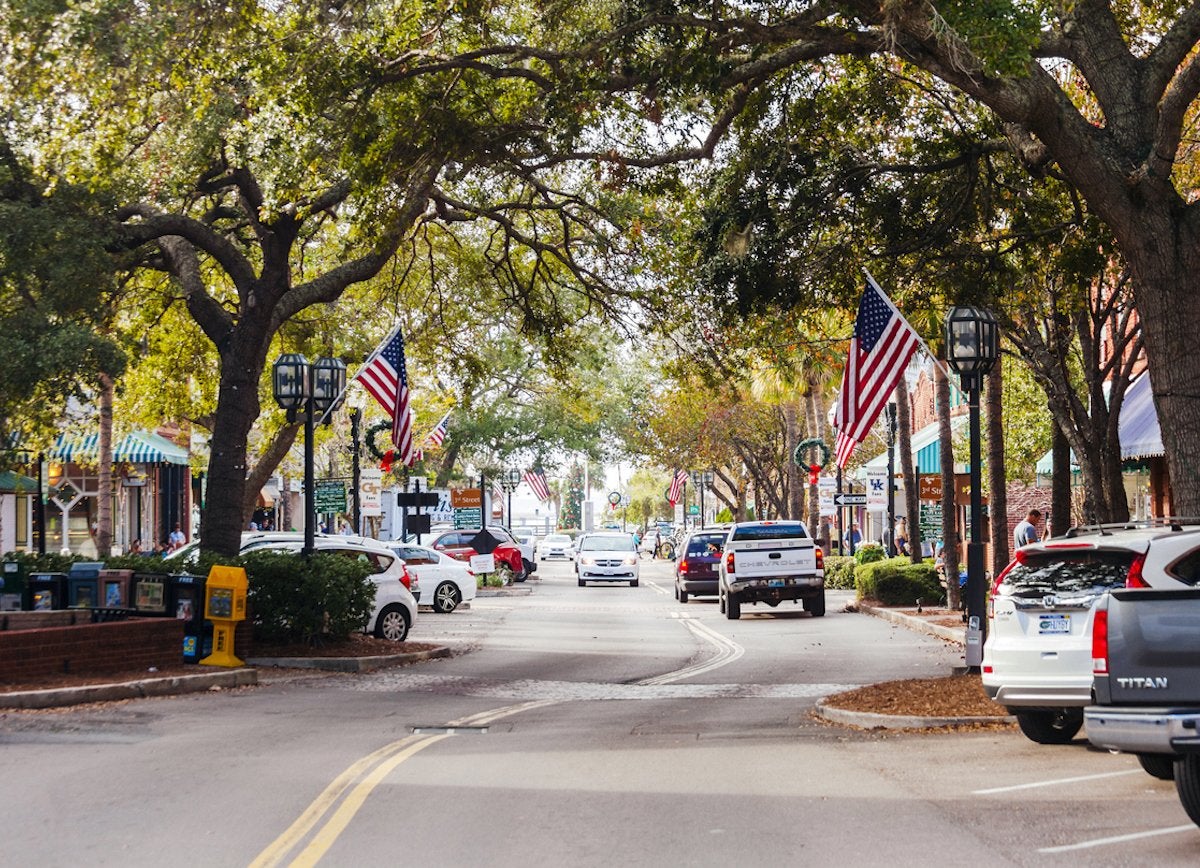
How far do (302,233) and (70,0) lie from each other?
7252mm

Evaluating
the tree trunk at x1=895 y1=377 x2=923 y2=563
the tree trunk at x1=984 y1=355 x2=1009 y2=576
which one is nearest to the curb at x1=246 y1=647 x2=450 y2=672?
the tree trunk at x1=984 y1=355 x2=1009 y2=576

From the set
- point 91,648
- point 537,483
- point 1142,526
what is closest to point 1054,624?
point 1142,526

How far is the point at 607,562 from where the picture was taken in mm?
52188

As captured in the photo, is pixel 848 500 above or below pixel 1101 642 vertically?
above

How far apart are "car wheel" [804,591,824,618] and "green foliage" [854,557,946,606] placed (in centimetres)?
182

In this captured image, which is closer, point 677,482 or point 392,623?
point 392,623

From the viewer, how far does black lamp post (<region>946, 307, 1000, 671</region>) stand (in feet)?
53.6

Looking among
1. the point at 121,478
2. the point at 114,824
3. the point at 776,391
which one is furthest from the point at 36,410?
the point at 776,391

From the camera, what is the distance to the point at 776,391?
47.3m

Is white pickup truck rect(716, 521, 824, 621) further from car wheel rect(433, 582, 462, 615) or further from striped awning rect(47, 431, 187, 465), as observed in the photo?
striped awning rect(47, 431, 187, 465)

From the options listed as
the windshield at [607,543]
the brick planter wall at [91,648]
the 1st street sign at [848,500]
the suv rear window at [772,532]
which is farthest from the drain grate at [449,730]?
the windshield at [607,543]

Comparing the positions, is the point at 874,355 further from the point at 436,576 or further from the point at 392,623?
the point at 436,576

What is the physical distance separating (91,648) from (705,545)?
24.6 metres

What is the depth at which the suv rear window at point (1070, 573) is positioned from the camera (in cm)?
1090
